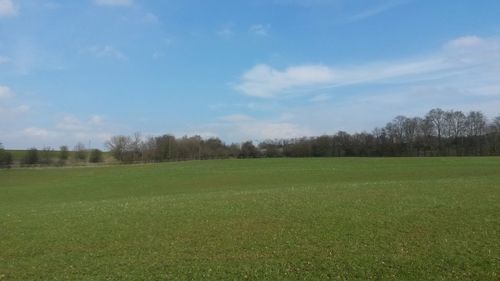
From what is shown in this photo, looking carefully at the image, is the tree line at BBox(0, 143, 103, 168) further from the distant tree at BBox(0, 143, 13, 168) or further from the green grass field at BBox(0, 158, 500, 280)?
the green grass field at BBox(0, 158, 500, 280)

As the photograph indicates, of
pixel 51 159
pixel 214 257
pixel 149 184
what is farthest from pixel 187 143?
pixel 214 257

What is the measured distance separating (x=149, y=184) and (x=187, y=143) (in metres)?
110

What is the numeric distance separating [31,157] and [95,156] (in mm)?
19313

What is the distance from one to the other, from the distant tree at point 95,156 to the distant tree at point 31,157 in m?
16.2

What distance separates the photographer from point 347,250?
1220 cm

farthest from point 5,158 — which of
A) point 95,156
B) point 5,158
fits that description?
point 95,156

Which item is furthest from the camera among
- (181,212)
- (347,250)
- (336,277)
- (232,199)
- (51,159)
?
(51,159)

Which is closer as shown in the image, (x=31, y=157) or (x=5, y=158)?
(x=5, y=158)

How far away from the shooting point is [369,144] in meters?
144

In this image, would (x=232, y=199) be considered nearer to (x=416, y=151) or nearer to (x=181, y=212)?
(x=181, y=212)

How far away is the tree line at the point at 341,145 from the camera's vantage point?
446 ft

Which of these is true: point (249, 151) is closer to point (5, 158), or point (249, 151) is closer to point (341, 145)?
point (341, 145)

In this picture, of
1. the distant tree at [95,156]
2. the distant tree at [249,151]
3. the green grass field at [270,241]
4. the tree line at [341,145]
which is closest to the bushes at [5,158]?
the tree line at [341,145]

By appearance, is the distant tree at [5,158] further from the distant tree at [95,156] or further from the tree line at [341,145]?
the distant tree at [95,156]
